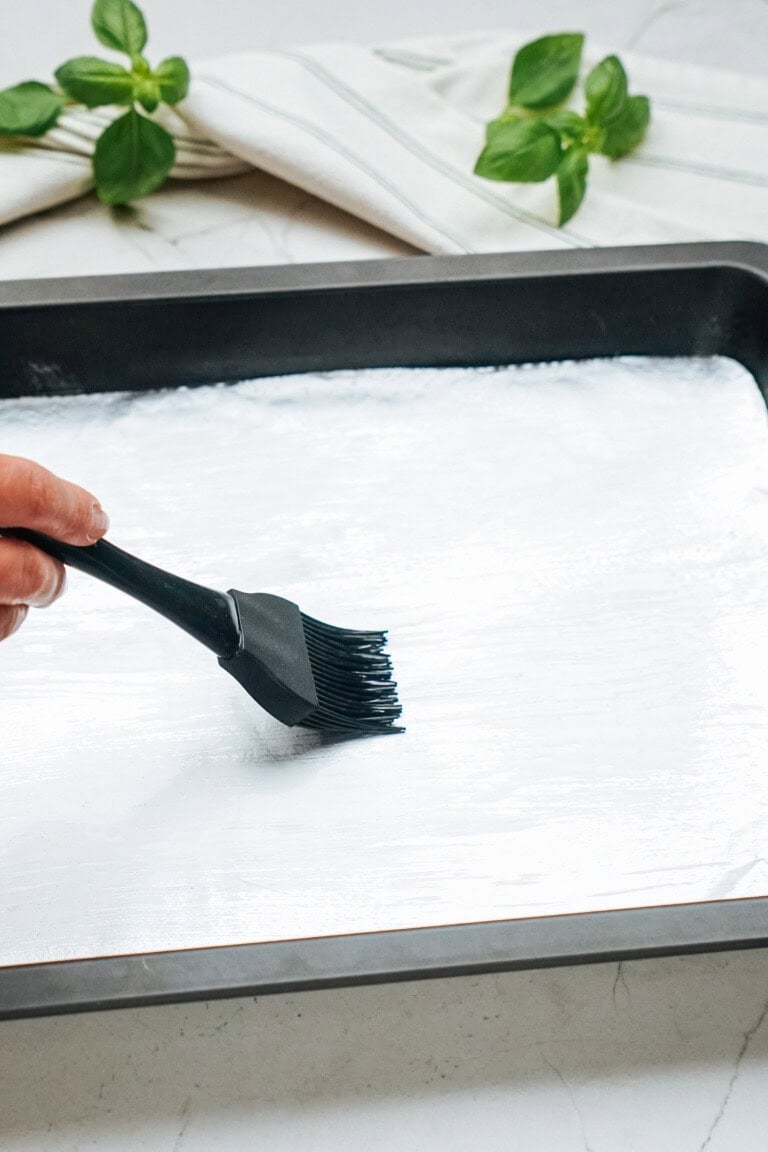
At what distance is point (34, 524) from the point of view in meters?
0.43

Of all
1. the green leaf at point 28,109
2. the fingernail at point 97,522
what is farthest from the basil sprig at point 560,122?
the fingernail at point 97,522

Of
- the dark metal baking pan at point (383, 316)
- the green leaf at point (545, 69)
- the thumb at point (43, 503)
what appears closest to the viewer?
the thumb at point (43, 503)

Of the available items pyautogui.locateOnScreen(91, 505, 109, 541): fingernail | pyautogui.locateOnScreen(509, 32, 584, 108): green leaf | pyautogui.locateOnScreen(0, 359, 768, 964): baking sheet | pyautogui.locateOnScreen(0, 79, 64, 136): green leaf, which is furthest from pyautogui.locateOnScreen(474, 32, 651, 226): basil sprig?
pyautogui.locateOnScreen(91, 505, 109, 541): fingernail

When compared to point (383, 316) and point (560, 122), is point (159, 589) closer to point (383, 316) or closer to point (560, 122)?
point (383, 316)

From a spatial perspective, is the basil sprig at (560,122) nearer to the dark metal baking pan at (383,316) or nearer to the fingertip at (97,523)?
the dark metal baking pan at (383,316)

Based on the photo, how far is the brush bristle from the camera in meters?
0.55

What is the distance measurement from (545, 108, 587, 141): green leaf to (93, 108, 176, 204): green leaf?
8.9 inches

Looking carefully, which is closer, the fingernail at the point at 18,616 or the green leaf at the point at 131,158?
the fingernail at the point at 18,616

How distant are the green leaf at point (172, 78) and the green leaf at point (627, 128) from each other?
250 mm

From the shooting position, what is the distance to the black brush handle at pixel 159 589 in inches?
18.1

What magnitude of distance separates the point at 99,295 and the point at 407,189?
0.20 m

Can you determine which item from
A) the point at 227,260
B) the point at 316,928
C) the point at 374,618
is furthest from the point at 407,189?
the point at 316,928

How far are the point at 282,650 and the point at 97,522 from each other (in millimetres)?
122

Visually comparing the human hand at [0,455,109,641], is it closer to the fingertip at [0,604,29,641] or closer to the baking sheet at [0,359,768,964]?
the fingertip at [0,604,29,641]
